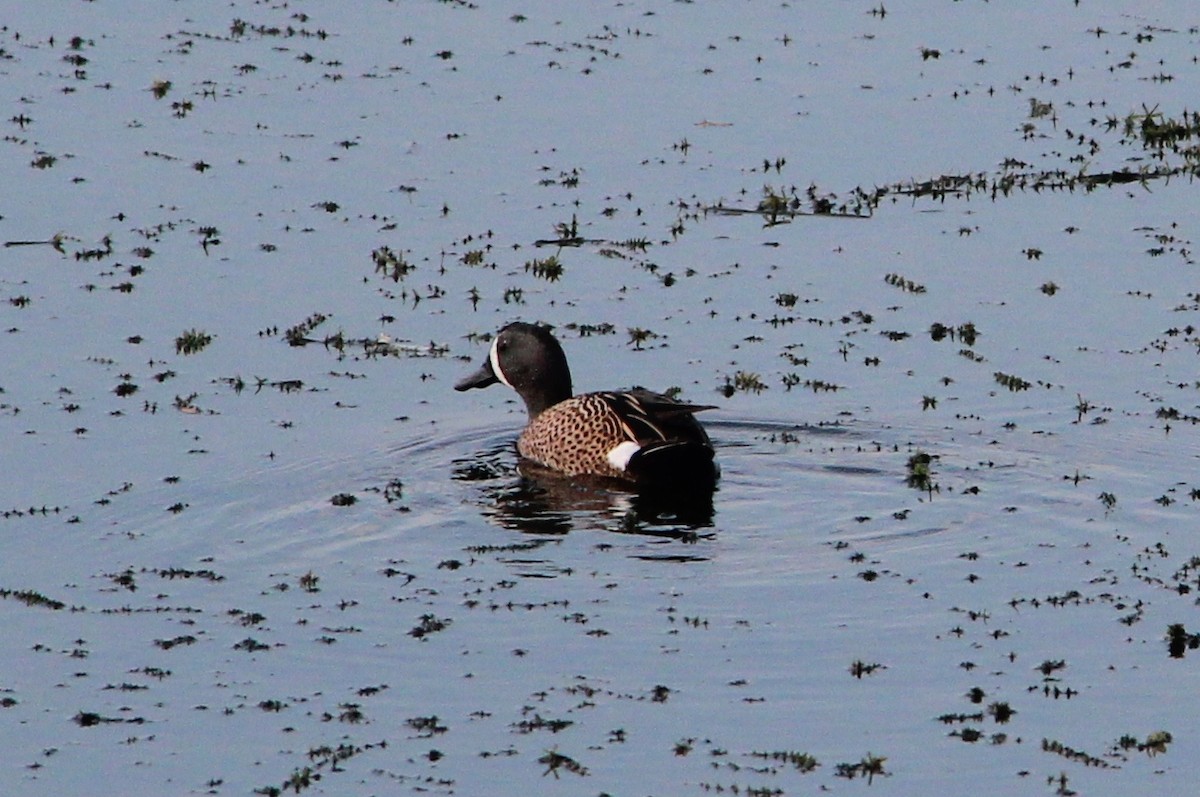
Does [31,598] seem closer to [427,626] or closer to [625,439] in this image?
[427,626]

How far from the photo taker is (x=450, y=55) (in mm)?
21172

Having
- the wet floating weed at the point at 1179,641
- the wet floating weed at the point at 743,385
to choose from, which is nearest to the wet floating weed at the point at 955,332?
the wet floating weed at the point at 743,385

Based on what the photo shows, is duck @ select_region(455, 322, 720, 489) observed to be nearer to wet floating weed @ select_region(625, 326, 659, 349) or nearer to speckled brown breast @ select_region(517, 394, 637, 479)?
speckled brown breast @ select_region(517, 394, 637, 479)

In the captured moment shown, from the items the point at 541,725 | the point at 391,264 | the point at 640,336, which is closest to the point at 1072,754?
the point at 541,725

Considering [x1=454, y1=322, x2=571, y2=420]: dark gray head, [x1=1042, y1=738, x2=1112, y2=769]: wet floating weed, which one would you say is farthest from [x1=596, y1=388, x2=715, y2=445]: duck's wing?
[x1=1042, y1=738, x2=1112, y2=769]: wet floating weed

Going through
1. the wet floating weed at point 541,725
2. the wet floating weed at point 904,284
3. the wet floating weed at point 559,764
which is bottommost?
the wet floating weed at point 559,764

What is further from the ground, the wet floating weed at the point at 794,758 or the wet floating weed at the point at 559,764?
the wet floating weed at the point at 794,758

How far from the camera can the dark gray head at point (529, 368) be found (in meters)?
13.4

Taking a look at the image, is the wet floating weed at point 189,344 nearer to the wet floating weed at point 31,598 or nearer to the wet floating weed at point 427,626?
the wet floating weed at point 31,598

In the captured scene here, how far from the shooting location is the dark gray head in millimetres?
13383

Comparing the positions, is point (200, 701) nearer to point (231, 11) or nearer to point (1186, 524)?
point (1186, 524)

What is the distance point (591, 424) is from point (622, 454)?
0.93 feet

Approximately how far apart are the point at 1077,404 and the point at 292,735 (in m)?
6.23

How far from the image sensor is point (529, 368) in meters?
13.4
